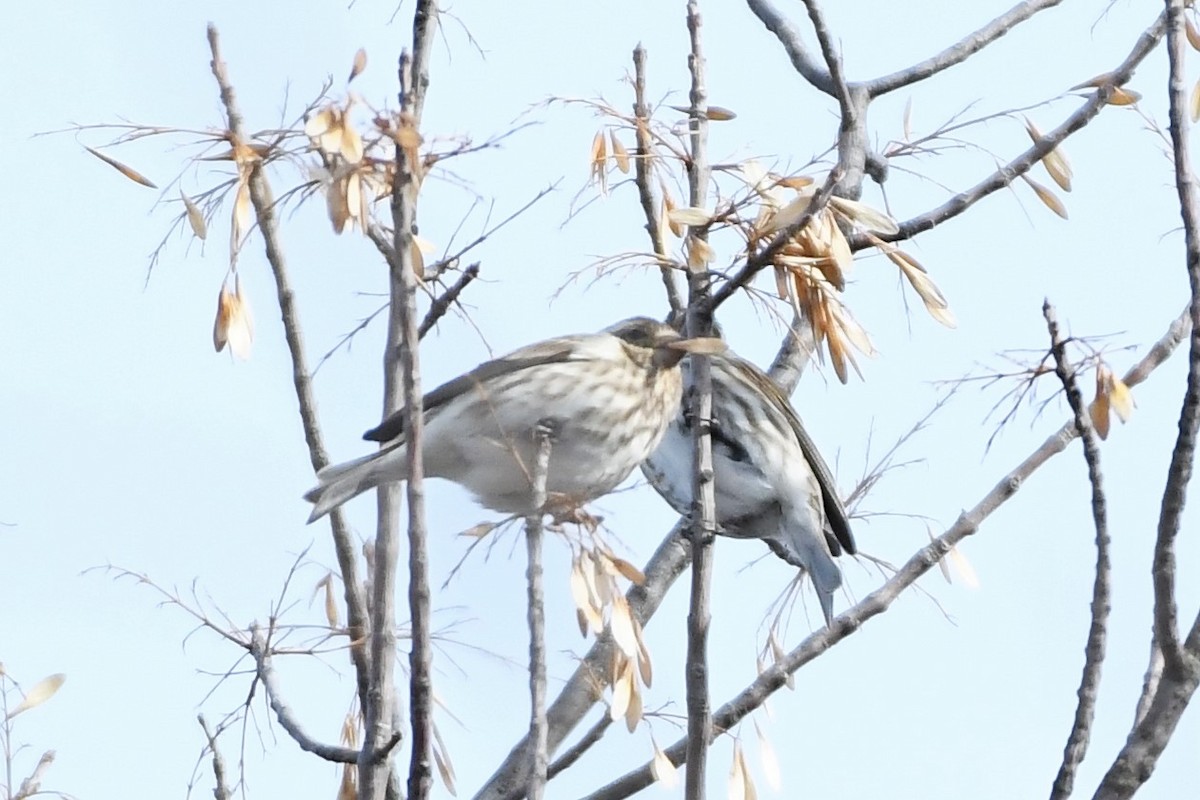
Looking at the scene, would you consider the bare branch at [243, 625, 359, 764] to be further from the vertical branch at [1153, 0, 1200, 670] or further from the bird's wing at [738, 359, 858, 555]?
the bird's wing at [738, 359, 858, 555]

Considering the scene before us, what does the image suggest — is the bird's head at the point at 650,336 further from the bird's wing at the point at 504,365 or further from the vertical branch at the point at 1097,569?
the vertical branch at the point at 1097,569

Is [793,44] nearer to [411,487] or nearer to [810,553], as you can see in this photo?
[810,553]

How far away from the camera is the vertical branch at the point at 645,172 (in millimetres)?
3391

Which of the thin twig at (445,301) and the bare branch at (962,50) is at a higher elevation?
the bare branch at (962,50)

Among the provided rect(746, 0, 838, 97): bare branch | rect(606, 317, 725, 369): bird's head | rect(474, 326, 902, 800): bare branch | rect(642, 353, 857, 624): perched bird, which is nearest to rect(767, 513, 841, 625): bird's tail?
rect(642, 353, 857, 624): perched bird

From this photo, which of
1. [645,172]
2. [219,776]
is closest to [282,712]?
[219,776]

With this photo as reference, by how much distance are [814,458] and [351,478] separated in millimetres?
2359

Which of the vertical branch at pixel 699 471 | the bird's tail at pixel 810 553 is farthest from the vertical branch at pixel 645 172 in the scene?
the bird's tail at pixel 810 553

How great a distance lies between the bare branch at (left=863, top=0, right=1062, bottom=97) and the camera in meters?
4.47

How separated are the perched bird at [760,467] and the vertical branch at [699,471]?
194cm

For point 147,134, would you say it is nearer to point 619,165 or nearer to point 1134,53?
point 619,165

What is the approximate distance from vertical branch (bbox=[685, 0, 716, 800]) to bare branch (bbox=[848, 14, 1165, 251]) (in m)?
0.48

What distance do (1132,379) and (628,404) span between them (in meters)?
1.13

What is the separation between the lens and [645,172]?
3805 mm
